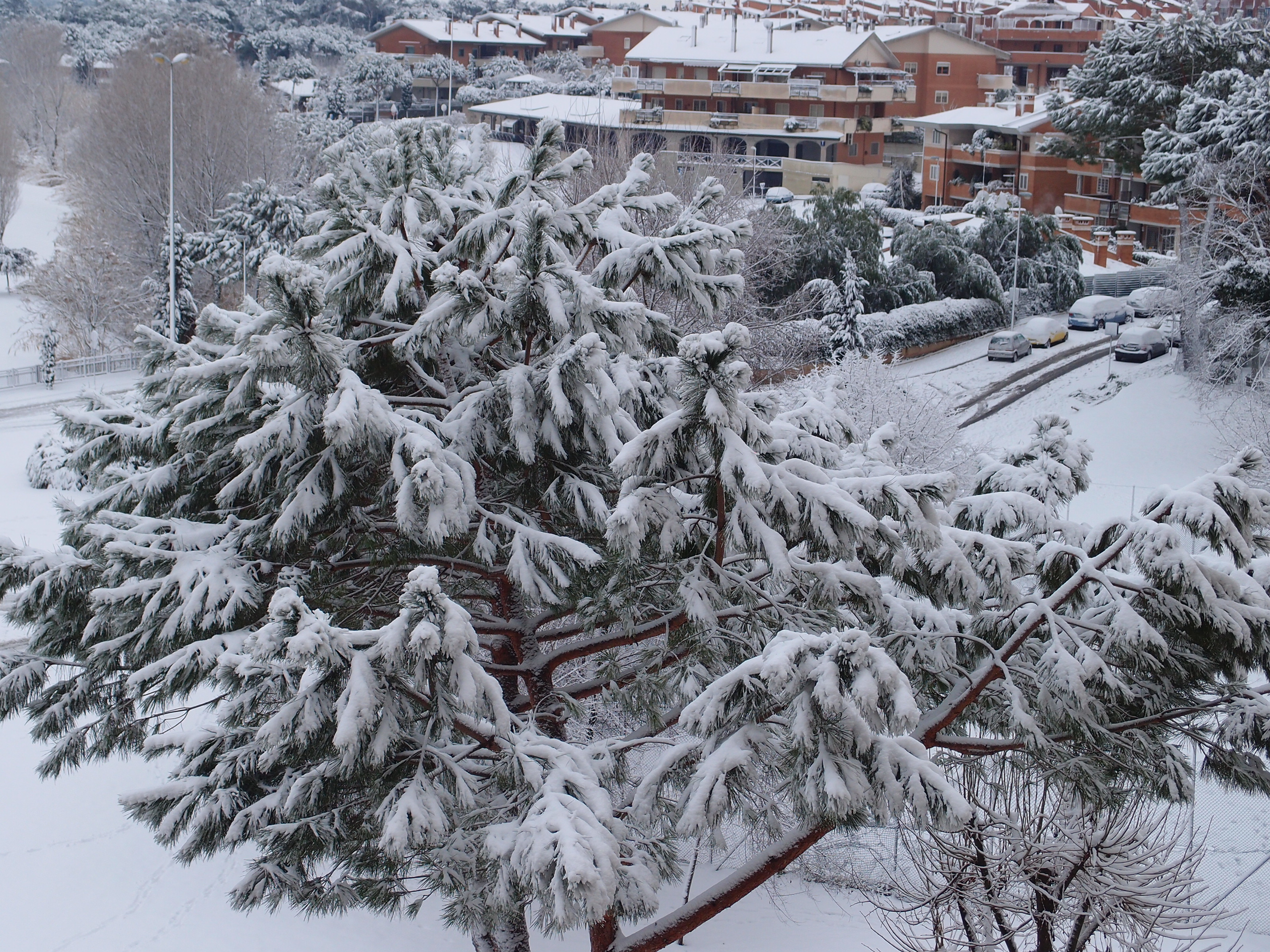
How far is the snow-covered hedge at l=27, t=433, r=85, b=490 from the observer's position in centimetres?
1703

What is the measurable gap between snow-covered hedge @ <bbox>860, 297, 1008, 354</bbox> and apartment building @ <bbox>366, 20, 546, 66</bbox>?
158 ft

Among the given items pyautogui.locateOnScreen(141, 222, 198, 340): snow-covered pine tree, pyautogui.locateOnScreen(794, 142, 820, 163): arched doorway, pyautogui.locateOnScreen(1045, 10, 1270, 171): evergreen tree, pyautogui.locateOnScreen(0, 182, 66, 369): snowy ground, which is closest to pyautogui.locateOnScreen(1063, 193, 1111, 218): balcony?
pyautogui.locateOnScreen(794, 142, 820, 163): arched doorway

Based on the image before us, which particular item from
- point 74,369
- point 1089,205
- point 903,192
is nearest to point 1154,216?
point 1089,205

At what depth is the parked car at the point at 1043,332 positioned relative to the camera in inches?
1128

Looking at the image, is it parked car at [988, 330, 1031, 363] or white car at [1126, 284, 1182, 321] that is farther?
parked car at [988, 330, 1031, 363]

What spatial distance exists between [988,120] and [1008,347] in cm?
2000

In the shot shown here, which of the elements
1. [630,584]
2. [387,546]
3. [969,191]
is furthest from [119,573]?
[969,191]

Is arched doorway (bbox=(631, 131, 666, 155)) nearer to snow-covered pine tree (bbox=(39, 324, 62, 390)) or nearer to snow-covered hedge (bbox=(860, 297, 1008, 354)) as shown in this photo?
snow-covered hedge (bbox=(860, 297, 1008, 354))

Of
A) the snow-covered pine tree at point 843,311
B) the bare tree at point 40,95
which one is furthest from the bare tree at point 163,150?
the bare tree at point 40,95

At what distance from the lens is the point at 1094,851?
4.50 metres

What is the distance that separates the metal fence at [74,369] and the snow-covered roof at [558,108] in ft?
70.5

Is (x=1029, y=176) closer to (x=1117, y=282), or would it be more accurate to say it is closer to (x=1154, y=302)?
(x=1117, y=282)

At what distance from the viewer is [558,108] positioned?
47.5 meters

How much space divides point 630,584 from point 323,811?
6.02 feet
